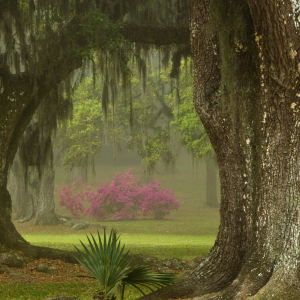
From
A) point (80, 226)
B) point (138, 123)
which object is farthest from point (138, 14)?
point (138, 123)

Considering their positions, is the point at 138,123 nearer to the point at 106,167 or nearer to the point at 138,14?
the point at 138,14

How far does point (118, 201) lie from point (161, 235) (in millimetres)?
7724

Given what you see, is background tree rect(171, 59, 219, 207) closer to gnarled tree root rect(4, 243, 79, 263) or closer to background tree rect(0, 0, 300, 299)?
gnarled tree root rect(4, 243, 79, 263)

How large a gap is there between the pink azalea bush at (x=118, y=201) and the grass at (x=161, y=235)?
1.19 metres

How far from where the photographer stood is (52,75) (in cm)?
927

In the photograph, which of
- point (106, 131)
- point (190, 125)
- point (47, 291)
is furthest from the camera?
point (106, 131)

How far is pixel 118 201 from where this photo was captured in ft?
86.2

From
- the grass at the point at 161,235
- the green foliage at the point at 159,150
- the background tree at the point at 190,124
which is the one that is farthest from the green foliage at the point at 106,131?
the grass at the point at 161,235

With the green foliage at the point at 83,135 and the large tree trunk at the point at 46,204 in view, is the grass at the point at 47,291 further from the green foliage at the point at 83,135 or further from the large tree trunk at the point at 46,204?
the green foliage at the point at 83,135

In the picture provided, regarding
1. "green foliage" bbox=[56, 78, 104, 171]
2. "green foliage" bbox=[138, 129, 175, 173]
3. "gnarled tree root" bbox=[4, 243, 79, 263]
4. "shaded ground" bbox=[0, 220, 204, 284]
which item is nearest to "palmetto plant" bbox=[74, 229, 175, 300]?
"shaded ground" bbox=[0, 220, 204, 284]

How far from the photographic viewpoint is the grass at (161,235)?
6480 millimetres

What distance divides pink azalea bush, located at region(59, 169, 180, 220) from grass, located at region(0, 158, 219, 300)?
3.89 feet

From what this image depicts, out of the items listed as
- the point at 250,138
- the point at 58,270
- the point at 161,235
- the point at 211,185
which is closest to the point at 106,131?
Result: the point at 161,235

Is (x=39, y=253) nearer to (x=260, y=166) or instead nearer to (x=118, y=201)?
(x=260, y=166)
